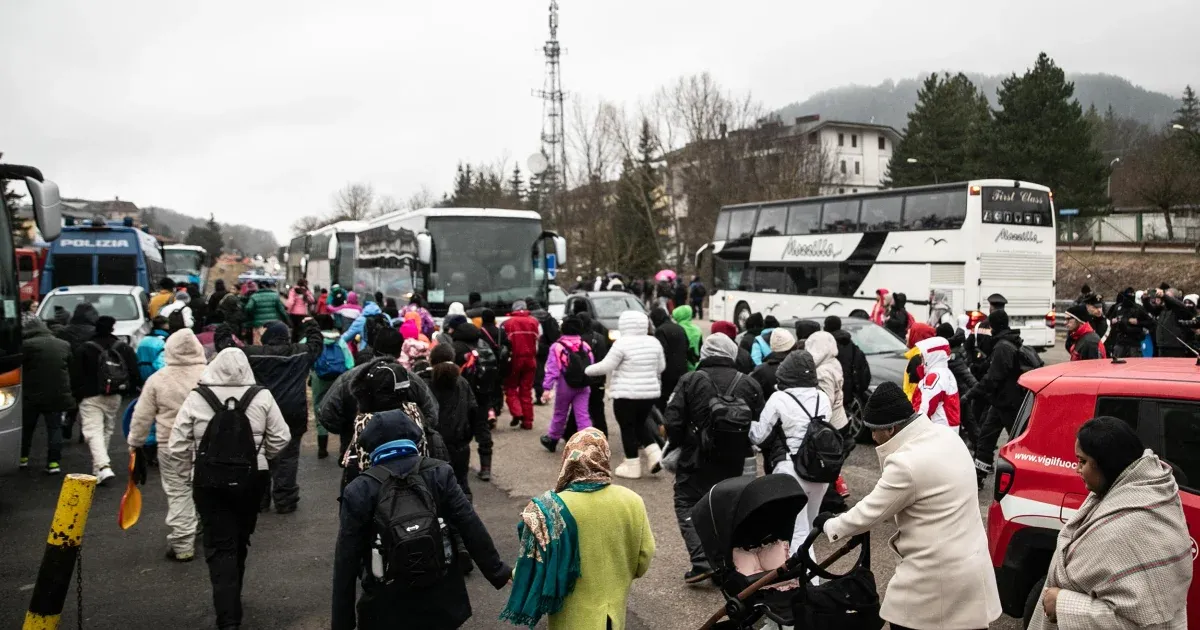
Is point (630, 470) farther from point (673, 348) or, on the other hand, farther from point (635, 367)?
point (673, 348)

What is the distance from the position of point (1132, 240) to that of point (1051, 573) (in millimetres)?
47508

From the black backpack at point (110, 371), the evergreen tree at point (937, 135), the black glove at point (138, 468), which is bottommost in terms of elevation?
the black glove at point (138, 468)

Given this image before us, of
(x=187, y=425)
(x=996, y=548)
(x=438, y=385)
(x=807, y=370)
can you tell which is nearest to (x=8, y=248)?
(x=187, y=425)

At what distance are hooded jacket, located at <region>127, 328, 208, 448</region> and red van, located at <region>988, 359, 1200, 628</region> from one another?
5.74 m

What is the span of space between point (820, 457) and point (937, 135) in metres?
56.0

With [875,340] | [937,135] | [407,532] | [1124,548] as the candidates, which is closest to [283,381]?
[407,532]

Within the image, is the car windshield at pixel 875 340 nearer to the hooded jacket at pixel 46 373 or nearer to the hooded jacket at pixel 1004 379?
the hooded jacket at pixel 1004 379

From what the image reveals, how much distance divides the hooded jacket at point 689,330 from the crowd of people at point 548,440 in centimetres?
9

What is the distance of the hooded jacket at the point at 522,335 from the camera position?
11953 mm

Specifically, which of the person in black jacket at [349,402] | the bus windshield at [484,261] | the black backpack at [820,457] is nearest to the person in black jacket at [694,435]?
the black backpack at [820,457]

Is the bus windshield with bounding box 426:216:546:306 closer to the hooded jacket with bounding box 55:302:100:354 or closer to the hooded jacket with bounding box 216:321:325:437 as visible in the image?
the hooded jacket with bounding box 55:302:100:354

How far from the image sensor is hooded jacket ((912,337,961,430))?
26.2 feet

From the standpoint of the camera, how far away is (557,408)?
10727mm

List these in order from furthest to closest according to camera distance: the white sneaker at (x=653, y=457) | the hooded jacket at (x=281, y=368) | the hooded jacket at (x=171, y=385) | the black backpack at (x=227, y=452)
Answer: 1. the white sneaker at (x=653, y=457)
2. the hooded jacket at (x=281, y=368)
3. the hooded jacket at (x=171, y=385)
4. the black backpack at (x=227, y=452)
